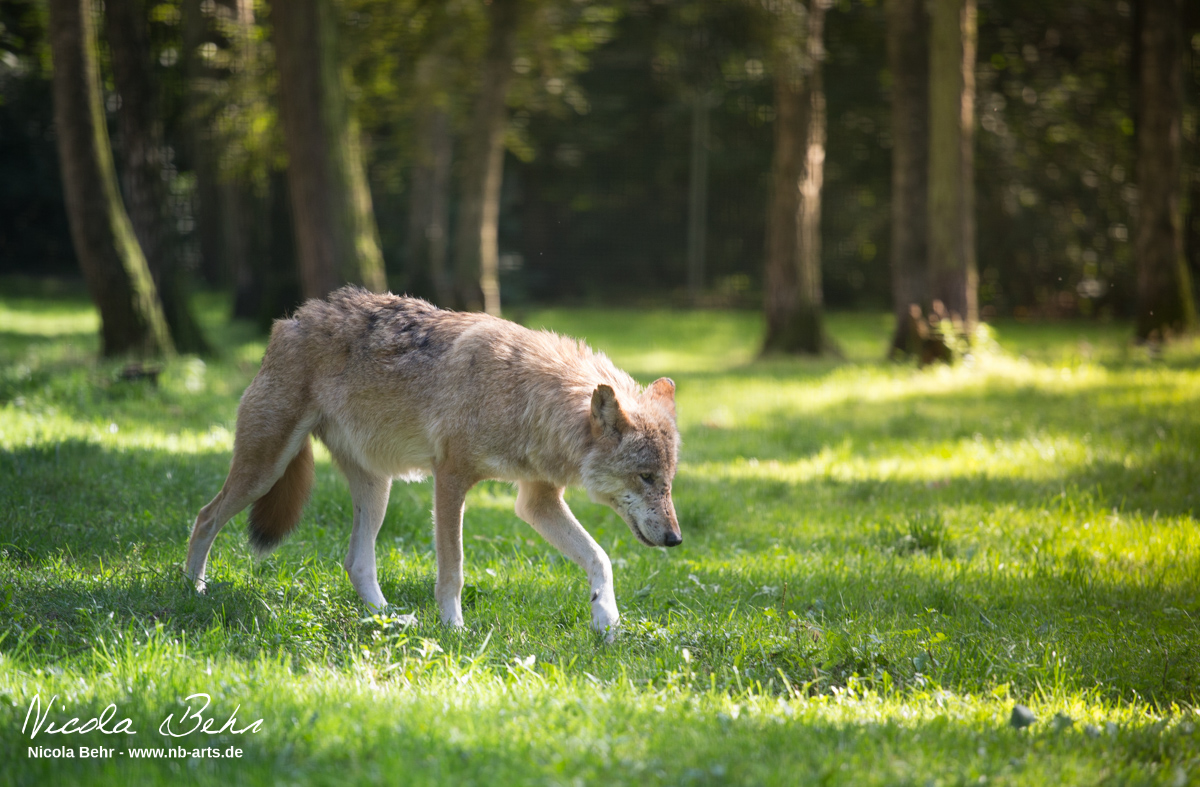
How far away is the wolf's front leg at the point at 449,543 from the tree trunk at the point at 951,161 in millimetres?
9381

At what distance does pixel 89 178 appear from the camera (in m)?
10.1

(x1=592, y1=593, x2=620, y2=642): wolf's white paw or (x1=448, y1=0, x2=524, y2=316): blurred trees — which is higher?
(x1=448, y1=0, x2=524, y2=316): blurred trees

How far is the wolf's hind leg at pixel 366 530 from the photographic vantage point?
14.9ft

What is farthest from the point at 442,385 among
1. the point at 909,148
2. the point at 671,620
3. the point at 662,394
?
the point at 909,148

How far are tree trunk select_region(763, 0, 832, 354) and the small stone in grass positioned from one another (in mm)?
11223

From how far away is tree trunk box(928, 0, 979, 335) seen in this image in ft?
39.3

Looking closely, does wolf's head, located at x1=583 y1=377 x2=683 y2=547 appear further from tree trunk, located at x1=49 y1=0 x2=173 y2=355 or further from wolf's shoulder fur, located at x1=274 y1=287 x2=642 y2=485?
tree trunk, located at x1=49 y1=0 x2=173 y2=355

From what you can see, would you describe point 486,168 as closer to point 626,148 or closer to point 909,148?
point 909,148

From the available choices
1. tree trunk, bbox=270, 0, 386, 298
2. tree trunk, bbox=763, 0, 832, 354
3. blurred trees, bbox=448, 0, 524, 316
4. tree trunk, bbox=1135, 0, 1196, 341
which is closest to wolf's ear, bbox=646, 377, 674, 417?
tree trunk, bbox=270, 0, 386, 298

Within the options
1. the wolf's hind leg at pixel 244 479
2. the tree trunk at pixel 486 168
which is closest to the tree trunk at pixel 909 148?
the tree trunk at pixel 486 168

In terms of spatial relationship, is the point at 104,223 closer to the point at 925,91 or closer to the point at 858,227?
the point at 925,91

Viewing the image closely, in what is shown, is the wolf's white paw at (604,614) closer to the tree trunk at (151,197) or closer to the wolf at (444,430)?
the wolf at (444,430)

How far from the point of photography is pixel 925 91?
14.3 m
